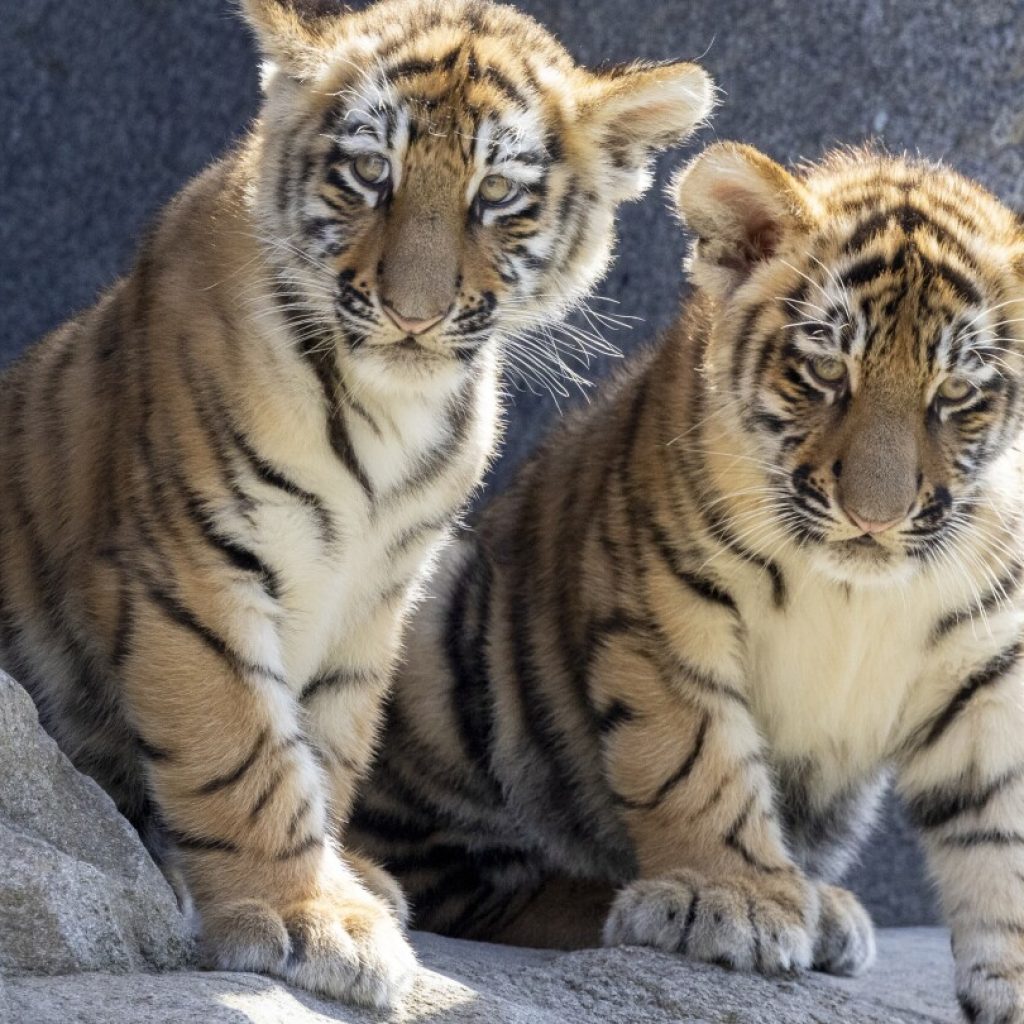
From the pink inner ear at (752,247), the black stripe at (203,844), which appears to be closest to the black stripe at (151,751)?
the black stripe at (203,844)

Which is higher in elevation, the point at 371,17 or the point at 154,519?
the point at 371,17

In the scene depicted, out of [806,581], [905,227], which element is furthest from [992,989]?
[905,227]

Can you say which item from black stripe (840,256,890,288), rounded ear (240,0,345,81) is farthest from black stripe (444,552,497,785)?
rounded ear (240,0,345,81)

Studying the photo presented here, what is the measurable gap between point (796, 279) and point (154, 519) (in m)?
1.22

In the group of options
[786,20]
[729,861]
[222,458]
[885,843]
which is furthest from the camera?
[885,843]

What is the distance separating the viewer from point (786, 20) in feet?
15.3

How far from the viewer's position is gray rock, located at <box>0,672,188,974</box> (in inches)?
95.4

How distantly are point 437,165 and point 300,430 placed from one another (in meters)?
0.49

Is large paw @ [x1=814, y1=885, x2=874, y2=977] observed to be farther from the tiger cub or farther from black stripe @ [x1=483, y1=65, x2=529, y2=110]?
black stripe @ [x1=483, y1=65, x2=529, y2=110]

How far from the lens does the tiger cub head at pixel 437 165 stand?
3000mm

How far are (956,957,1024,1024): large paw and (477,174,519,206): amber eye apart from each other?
1.58 meters

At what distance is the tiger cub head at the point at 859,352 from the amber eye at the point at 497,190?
38cm

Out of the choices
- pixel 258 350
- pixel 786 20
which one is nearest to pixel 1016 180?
pixel 786 20

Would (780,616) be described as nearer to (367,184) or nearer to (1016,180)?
(367,184)
